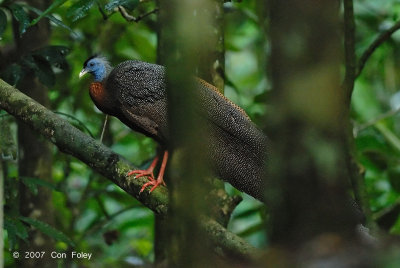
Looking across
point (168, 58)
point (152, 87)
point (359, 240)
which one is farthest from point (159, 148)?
point (359, 240)

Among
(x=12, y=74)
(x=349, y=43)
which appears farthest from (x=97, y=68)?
(x=349, y=43)

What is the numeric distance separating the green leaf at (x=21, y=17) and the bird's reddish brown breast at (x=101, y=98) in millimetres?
812

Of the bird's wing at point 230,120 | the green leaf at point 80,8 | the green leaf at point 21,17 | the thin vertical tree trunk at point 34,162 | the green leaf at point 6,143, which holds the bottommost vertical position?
the thin vertical tree trunk at point 34,162

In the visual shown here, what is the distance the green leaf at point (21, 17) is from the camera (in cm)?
387

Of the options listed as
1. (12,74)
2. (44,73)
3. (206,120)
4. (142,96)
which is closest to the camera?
(206,120)

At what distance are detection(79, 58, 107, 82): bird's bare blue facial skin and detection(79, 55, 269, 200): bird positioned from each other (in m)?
0.11

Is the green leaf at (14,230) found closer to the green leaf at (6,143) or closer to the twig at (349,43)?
the green leaf at (6,143)

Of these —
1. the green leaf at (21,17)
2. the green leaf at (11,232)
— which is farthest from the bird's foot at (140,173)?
the green leaf at (21,17)

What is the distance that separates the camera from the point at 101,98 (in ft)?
15.3

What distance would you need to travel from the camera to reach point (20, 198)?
15.9 ft

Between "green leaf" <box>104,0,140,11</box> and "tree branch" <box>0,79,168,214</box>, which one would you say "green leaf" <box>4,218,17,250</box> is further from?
"green leaf" <box>104,0,140,11</box>

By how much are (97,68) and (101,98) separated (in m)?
0.29

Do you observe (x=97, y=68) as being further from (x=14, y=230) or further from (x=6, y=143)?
(x=14, y=230)

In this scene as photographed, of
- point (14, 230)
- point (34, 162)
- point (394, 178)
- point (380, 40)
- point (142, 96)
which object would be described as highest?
Result: point (380, 40)
